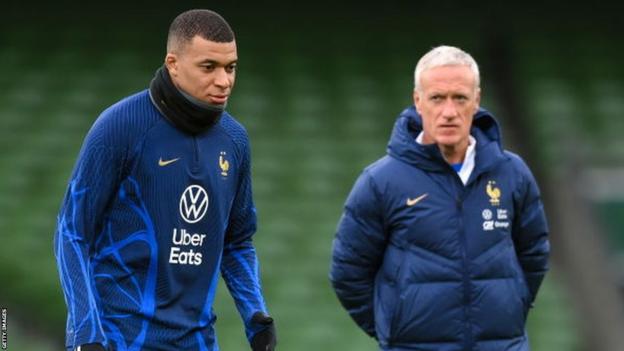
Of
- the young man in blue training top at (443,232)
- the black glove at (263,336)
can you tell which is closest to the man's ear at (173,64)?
the black glove at (263,336)

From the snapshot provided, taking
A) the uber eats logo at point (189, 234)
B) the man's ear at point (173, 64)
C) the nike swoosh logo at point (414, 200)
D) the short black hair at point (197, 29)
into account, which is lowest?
the uber eats logo at point (189, 234)

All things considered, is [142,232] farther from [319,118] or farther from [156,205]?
[319,118]

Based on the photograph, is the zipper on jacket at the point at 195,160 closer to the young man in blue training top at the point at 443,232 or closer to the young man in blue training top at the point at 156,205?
Result: the young man in blue training top at the point at 156,205

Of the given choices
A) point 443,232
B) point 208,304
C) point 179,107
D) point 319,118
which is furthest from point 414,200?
point 319,118

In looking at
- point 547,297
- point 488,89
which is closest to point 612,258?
point 547,297

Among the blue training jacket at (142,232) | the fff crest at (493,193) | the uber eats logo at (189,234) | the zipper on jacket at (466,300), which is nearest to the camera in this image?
the blue training jacket at (142,232)

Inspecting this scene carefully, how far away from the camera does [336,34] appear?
13.4 metres

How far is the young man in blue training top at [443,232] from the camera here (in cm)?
436

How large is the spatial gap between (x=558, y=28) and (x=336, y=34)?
2.27 m

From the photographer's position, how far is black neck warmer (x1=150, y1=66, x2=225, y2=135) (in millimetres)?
3787

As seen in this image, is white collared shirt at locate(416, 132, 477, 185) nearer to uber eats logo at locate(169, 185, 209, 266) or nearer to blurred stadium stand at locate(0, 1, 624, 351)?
uber eats logo at locate(169, 185, 209, 266)

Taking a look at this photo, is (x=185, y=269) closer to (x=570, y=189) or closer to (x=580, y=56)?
(x=570, y=189)

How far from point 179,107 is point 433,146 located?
3.34ft

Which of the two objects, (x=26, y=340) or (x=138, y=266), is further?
(x=26, y=340)
